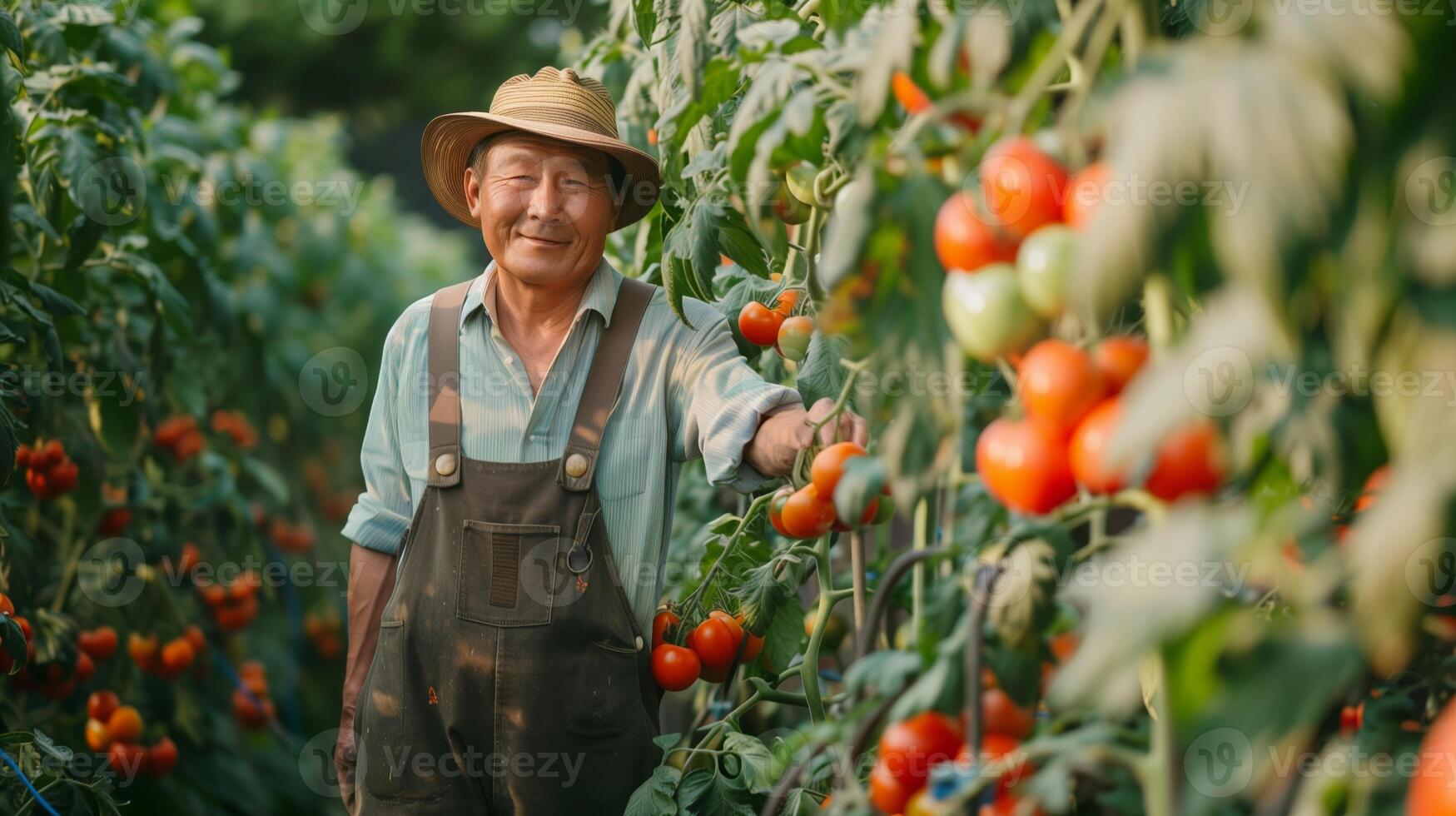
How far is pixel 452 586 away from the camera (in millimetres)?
1766

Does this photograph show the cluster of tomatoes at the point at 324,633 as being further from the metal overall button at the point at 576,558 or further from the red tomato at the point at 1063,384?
the red tomato at the point at 1063,384

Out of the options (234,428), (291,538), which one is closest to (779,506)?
(234,428)

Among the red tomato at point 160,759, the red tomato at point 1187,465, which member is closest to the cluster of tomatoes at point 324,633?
the red tomato at point 160,759

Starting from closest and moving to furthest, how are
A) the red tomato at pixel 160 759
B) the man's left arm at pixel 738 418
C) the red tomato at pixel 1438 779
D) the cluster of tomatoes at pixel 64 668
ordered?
1. the red tomato at pixel 1438 779
2. the man's left arm at pixel 738 418
3. the cluster of tomatoes at pixel 64 668
4. the red tomato at pixel 160 759

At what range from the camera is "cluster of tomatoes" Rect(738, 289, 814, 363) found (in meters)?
1.59

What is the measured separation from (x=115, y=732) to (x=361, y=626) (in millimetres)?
1046

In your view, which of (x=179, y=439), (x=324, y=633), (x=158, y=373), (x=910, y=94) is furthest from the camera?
(x=324, y=633)

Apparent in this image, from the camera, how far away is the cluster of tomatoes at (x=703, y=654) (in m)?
1.72

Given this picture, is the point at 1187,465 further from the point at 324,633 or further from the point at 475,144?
the point at 324,633

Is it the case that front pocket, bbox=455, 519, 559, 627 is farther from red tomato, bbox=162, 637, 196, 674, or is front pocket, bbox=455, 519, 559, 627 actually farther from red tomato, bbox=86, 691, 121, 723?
red tomato, bbox=162, 637, 196, 674

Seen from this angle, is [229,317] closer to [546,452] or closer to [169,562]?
[169,562]

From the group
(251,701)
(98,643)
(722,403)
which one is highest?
(722,403)

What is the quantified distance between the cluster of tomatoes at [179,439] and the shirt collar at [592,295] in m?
1.56

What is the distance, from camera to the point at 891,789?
890 mm
